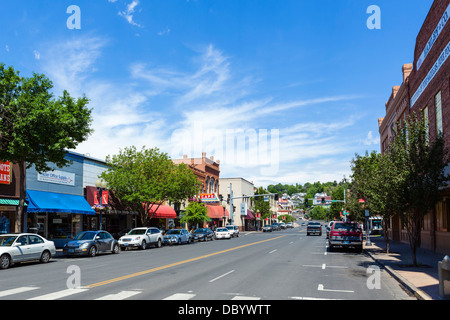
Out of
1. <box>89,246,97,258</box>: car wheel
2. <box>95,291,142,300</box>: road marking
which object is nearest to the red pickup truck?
<box>89,246,97,258</box>: car wheel

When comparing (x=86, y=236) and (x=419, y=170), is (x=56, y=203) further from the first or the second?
(x=419, y=170)

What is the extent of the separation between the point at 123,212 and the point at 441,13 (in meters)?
28.2

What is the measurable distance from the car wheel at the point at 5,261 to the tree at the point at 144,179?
54.2ft

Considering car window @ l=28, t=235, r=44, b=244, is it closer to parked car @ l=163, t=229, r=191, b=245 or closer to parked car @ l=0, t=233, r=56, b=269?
parked car @ l=0, t=233, r=56, b=269

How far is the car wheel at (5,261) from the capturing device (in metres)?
16.8

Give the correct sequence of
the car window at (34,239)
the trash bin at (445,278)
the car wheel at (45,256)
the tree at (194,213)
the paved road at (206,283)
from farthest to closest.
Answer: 1. the tree at (194,213)
2. the car wheel at (45,256)
3. the car window at (34,239)
4. the paved road at (206,283)
5. the trash bin at (445,278)

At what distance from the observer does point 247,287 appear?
11422 mm

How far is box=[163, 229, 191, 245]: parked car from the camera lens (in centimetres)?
3484

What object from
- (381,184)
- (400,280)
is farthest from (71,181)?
(400,280)

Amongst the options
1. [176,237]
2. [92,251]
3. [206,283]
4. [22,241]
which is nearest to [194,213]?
[176,237]

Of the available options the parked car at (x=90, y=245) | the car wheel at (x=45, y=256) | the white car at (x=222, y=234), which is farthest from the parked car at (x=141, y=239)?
the white car at (x=222, y=234)

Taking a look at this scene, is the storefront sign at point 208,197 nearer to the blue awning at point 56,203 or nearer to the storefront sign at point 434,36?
the blue awning at point 56,203

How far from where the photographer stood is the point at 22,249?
18.0m
